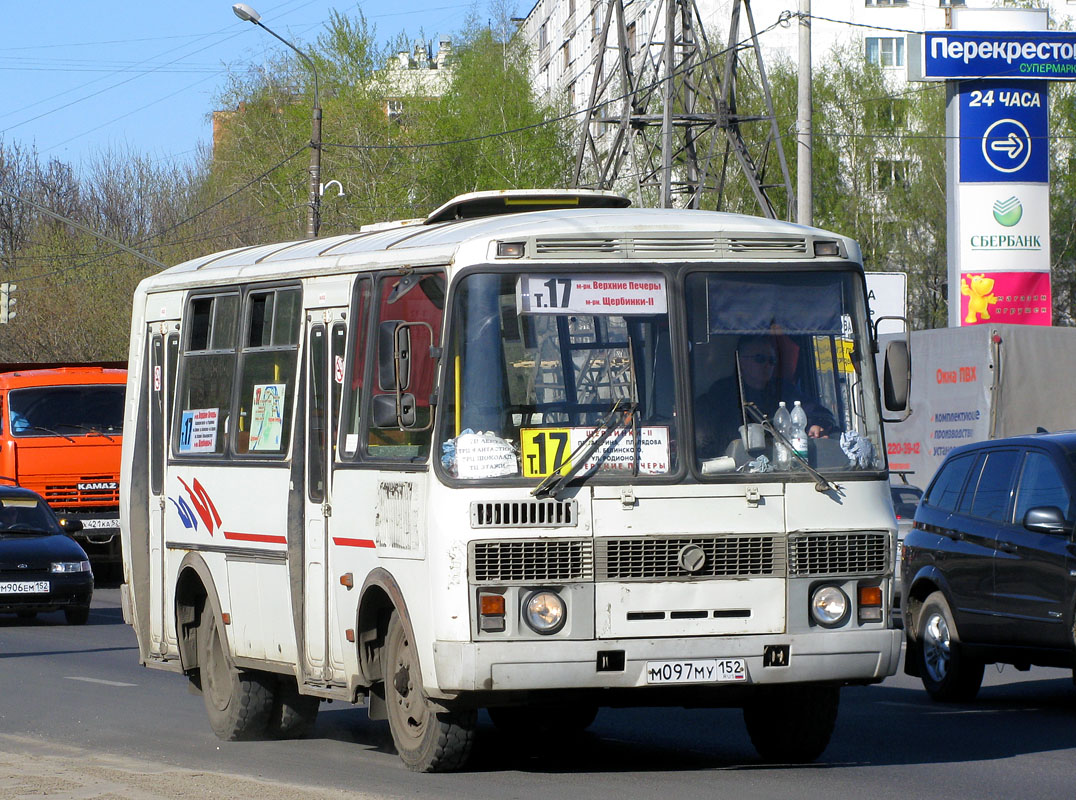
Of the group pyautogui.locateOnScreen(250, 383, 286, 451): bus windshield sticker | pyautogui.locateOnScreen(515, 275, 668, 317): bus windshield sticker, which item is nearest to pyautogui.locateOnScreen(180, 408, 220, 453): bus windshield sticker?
pyautogui.locateOnScreen(250, 383, 286, 451): bus windshield sticker

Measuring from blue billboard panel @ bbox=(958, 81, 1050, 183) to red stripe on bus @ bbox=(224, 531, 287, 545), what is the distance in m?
25.9

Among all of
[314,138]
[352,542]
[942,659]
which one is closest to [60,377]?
[314,138]

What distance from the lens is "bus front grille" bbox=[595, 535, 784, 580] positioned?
857cm

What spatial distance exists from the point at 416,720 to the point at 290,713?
239 cm

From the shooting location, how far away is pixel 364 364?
9.62m

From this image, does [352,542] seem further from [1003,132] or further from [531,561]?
[1003,132]

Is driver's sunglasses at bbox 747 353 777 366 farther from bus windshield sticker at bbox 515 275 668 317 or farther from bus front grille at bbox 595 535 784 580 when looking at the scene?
bus front grille at bbox 595 535 784 580

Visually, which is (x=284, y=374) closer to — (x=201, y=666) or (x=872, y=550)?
(x=201, y=666)

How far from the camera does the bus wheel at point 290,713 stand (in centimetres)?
1124

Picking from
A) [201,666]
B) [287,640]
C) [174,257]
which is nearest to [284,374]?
[287,640]

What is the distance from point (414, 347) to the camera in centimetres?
909

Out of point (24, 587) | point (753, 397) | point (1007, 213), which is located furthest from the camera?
point (1007, 213)

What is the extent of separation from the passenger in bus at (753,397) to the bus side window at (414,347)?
128 cm

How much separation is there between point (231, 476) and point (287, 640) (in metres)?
1.14
